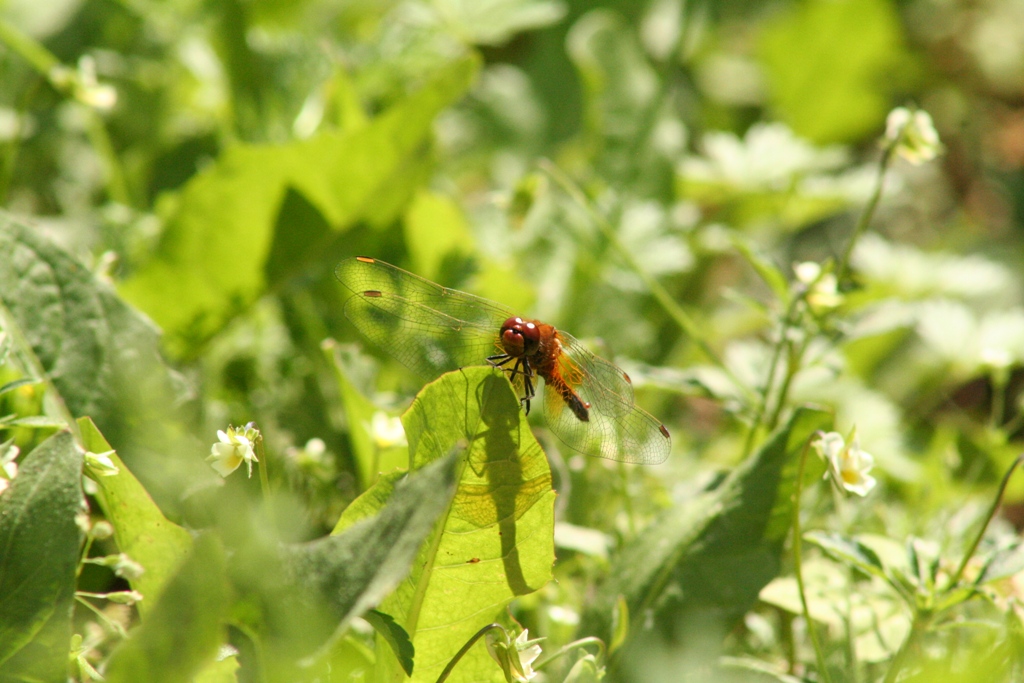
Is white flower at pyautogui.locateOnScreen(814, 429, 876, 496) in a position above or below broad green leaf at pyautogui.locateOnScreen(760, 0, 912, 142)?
below

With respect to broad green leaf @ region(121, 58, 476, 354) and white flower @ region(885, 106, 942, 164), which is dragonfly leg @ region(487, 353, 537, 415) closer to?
broad green leaf @ region(121, 58, 476, 354)

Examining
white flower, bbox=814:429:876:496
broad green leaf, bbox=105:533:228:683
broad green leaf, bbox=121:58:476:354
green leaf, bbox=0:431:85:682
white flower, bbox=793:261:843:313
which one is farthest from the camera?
broad green leaf, bbox=121:58:476:354

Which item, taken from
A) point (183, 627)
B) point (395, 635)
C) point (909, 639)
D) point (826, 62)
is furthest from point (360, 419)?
point (826, 62)

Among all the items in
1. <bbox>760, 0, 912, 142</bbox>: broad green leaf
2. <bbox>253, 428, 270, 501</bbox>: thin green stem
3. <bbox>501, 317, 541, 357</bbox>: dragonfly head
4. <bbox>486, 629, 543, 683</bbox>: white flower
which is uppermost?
<bbox>760, 0, 912, 142</bbox>: broad green leaf

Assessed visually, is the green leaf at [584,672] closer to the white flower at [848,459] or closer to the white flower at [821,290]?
the white flower at [848,459]

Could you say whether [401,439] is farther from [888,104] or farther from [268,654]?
[888,104]

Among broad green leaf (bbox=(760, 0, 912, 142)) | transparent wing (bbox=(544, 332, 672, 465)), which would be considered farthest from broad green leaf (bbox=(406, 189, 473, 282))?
broad green leaf (bbox=(760, 0, 912, 142))

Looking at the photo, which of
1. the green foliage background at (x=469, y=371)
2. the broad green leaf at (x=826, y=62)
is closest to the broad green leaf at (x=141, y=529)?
the green foliage background at (x=469, y=371)

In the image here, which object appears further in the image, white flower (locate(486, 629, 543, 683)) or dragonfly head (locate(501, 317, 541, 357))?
dragonfly head (locate(501, 317, 541, 357))
